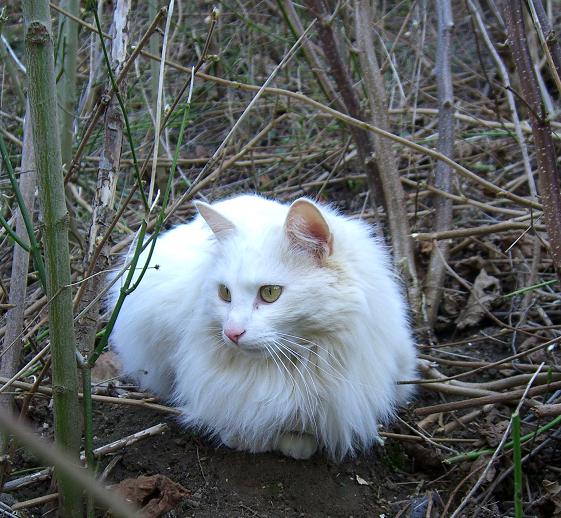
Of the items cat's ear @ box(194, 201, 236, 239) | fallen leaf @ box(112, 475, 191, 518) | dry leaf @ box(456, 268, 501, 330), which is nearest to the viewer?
fallen leaf @ box(112, 475, 191, 518)

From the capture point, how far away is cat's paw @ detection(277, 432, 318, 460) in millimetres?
2473

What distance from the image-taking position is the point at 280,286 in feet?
7.36

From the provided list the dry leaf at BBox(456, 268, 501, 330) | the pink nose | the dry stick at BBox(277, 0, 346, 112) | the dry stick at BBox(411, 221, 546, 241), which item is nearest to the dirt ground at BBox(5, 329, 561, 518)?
the pink nose

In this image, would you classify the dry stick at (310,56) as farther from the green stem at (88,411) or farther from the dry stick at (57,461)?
the dry stick at (57,461)

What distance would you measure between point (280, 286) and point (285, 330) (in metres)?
0.14

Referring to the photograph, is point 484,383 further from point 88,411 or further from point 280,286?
point 88,411

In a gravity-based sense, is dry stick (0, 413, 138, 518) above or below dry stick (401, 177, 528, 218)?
below

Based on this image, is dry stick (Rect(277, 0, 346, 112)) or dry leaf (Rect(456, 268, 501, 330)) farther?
dry stick (Rect(277, 0, 346, 112))

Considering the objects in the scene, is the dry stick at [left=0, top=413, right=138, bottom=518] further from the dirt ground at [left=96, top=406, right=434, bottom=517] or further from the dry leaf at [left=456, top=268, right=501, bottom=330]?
the dry leaf at [left=456, top=268, right=501, bottom=330]

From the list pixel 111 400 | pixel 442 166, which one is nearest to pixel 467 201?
pixel 442 166

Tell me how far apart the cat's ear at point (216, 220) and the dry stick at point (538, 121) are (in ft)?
3.28

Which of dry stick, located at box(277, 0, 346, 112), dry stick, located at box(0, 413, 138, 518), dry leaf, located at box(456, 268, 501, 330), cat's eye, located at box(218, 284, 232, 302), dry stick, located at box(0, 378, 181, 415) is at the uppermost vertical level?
dry stick, located at box(277, 0, 346, 112)

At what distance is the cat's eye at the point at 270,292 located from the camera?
7.35 ft

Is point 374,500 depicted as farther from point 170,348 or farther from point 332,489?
point 170,348
